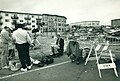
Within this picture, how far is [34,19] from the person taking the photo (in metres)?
69.8

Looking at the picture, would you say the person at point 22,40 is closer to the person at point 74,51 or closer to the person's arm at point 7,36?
the person's arm at point 7,36

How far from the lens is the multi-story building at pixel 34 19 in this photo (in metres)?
59.8

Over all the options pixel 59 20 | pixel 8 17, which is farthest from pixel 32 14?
pixel 59 20

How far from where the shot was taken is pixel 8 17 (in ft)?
199

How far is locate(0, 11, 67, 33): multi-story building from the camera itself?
196 ft

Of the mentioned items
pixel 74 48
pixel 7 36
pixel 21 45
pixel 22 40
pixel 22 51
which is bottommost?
pixel 74 48

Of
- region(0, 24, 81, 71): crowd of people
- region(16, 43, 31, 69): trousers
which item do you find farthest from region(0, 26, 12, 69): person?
region(16, 43, 31, 69): trousers

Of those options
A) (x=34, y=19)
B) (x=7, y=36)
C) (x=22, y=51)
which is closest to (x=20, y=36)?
(x=22, y=51)

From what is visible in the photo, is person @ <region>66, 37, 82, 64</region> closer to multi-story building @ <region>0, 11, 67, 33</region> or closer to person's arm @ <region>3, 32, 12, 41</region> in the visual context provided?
person's arm @ <region>3, 32, 12, 41</region>

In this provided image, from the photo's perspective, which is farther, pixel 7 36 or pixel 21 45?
pixel 7 36

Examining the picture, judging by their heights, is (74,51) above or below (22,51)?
below

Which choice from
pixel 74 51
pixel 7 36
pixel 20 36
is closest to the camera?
pixel 20 36

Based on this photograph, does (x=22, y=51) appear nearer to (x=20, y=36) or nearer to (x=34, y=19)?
(x=20, y=36)

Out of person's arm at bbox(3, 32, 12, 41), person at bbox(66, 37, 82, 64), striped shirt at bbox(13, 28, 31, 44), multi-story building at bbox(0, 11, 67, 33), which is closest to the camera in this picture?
striped shirt at bbox(13, 28, 31, 44)
